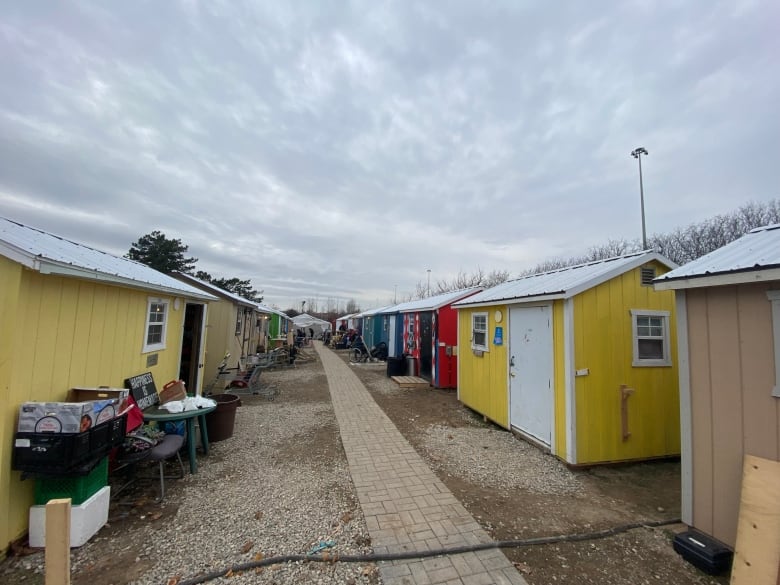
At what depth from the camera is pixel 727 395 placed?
3.03 meters

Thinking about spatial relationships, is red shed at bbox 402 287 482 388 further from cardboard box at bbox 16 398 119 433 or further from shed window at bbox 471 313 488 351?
cardboard box at bbox 16 398 119 433

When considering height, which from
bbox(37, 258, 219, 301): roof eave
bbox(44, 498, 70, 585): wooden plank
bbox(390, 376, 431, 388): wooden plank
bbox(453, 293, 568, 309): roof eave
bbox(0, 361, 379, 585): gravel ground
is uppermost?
bbox(453, 293, 568, 309): roof eave

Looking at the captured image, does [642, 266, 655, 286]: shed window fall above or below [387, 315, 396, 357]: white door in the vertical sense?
above

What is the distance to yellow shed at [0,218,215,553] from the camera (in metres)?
2.76

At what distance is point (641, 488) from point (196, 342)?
31.3ft

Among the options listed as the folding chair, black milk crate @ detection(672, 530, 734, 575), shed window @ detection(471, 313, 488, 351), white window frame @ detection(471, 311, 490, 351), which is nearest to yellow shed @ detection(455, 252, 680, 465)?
white window frame @ detection(471, 311, 490, 351)

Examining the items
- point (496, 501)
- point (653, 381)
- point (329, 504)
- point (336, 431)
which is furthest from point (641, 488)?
point (336, 431)

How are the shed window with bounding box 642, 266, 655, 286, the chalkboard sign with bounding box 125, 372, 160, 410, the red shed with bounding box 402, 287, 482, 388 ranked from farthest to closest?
the red shed with bounding box 402, 287, 482, 388 → the shed window with bounding box 642, 266, 655, 286 → the chalkboard sign with bounding box 125, 372, 160, 410

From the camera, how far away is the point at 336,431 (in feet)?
20.8

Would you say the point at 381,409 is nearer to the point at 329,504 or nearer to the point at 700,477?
the point at 329,504

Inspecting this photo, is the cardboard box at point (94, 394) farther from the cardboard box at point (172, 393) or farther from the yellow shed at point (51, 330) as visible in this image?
the cardboard box at point (172, 393)

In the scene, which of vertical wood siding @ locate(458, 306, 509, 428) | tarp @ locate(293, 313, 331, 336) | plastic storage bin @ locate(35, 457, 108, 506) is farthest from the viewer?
tarp @ locate(293, 313, 331, 336)

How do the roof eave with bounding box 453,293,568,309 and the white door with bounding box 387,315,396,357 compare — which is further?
the white door with bounding box 387,315,396,357

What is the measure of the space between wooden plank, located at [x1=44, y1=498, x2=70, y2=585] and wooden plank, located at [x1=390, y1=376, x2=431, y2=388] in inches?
393
